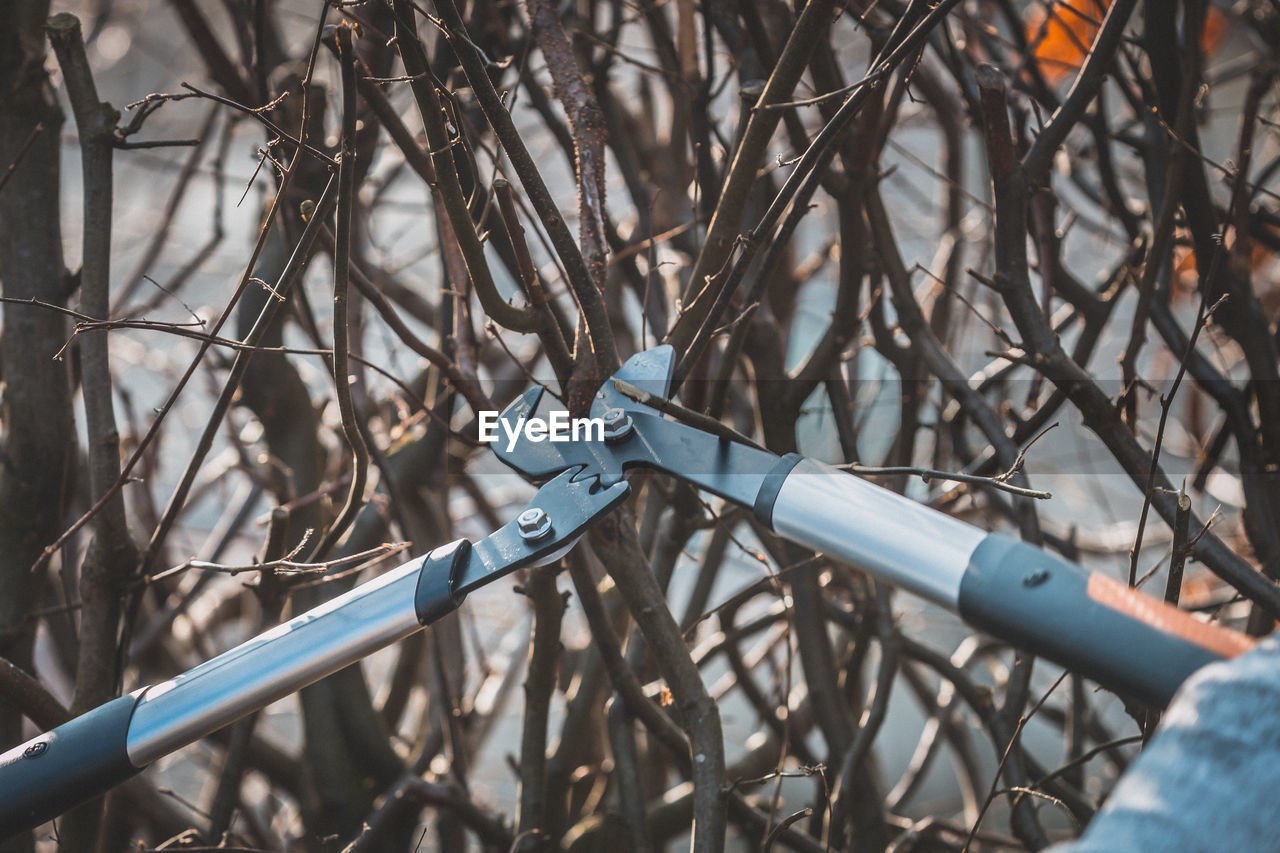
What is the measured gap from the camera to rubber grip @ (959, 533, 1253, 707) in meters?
0.48

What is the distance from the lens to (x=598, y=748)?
1667 mm

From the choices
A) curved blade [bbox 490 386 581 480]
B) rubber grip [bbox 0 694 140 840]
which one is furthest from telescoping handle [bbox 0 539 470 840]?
curved blade [bbox 490 386 581 480]

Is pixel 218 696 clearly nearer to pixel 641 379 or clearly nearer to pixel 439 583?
pixel 439 583

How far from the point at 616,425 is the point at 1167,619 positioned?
37 centimetres

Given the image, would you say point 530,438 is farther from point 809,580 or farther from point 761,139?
point 809,580

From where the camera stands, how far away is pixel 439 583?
635mm

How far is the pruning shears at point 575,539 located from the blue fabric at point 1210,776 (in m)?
0.05

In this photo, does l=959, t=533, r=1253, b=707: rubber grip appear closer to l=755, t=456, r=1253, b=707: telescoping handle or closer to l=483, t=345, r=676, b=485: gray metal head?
l=755, t=456, r=1253, b=707: telescoping handle

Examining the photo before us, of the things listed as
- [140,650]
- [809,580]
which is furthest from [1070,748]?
[140,650]

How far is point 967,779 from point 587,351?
58.4 inches

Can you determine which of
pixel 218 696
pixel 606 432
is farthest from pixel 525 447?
pixel 218 696

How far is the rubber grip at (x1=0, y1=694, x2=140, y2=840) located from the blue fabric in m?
0.57

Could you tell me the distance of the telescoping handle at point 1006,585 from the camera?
0.49 metres

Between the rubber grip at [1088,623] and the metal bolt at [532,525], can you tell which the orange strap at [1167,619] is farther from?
the metal bolt at [532,525]
